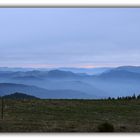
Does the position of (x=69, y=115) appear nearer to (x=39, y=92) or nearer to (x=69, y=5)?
(x=39, y=92)

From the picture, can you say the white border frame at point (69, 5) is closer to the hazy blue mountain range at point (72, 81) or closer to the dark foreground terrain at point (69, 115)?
the dark foreground terrain at point (69, 115)

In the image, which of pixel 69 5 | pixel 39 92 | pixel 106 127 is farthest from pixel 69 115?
pixel 69 5

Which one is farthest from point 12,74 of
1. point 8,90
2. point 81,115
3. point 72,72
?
point 81,115

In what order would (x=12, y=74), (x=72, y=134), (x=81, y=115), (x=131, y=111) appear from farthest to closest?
1. (x=131, y=111)
2. (x=81, y=115)
3. (x=12, y=74)
4. (x=72, y=134)

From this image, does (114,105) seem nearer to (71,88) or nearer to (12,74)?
(71,88)

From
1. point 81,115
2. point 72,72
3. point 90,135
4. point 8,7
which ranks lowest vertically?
point 90,135

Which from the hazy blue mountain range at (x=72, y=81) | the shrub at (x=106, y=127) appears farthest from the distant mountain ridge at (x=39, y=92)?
the shrub at (x=106, y=127)
